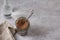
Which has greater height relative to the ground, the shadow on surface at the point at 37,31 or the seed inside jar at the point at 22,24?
the seed inside jar at the point at 22,24

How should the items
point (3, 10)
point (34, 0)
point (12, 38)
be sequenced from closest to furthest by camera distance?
point (12, 38), point (3, 10), point (34, 0)

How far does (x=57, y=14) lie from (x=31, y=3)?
8.0 inches

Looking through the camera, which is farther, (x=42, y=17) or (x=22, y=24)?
(x=42, y=17)

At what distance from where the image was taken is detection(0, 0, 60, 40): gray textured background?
91cm

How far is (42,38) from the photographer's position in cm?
89

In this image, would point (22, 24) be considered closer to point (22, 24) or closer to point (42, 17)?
point (22, 24)

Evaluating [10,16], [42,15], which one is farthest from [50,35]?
[10,16]

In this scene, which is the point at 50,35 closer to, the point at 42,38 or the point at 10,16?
the point at 42,38

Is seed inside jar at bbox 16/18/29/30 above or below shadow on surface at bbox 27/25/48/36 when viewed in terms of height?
above

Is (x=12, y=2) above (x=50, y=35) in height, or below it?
above

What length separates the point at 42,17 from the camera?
3.34ft

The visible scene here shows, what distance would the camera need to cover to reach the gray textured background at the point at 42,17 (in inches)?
35.7

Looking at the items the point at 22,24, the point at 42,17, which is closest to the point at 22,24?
the point at 22,24

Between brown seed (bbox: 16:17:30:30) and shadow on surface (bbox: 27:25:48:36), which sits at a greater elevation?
brown seed (bbox: 16:17:30:30)
